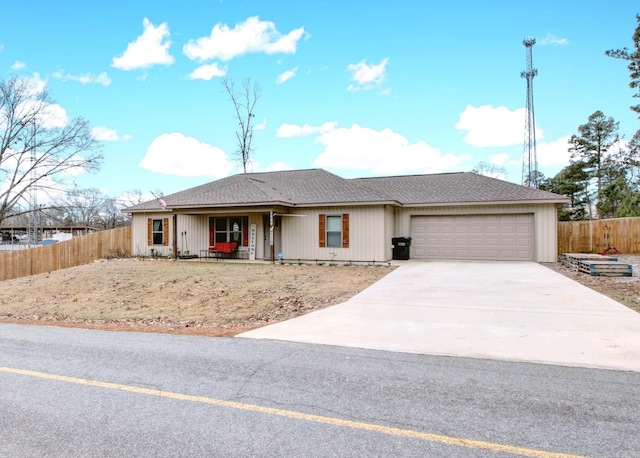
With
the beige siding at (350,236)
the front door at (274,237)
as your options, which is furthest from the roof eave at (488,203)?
the front door at (274,237)

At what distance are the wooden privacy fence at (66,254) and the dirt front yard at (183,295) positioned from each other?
525 cm

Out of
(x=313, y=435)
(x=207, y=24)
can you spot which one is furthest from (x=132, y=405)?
(x=207, y=24)

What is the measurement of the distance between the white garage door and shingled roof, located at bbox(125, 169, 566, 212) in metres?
0.95

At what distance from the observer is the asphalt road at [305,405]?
274cm

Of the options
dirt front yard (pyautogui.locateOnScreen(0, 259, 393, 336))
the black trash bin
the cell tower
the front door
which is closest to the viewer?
dirt front yard (pyautogui.locateOnScreen(0, 259, 393, 336))

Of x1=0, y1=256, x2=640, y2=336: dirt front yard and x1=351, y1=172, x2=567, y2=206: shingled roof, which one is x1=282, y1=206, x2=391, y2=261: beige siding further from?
x1=351, y1=172, x2=567, y2=206: shingled roof

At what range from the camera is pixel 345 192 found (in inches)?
699

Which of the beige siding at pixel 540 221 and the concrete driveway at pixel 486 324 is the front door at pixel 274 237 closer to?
the beige siding at pixel 540 221

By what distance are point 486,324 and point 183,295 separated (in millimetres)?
7328

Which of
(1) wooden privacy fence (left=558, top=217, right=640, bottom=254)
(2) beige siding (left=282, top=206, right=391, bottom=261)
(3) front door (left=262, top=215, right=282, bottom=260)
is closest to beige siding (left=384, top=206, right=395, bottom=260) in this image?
(2) beige siding (left=282, top=206, right=391, bottom=261)

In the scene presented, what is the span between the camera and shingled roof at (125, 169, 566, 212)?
55.2 feet

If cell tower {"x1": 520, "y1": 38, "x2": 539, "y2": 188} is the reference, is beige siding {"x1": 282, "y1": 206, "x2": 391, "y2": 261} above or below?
below

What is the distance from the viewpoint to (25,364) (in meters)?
4.64

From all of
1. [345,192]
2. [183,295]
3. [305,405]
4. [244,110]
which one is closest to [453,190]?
[345,192]
